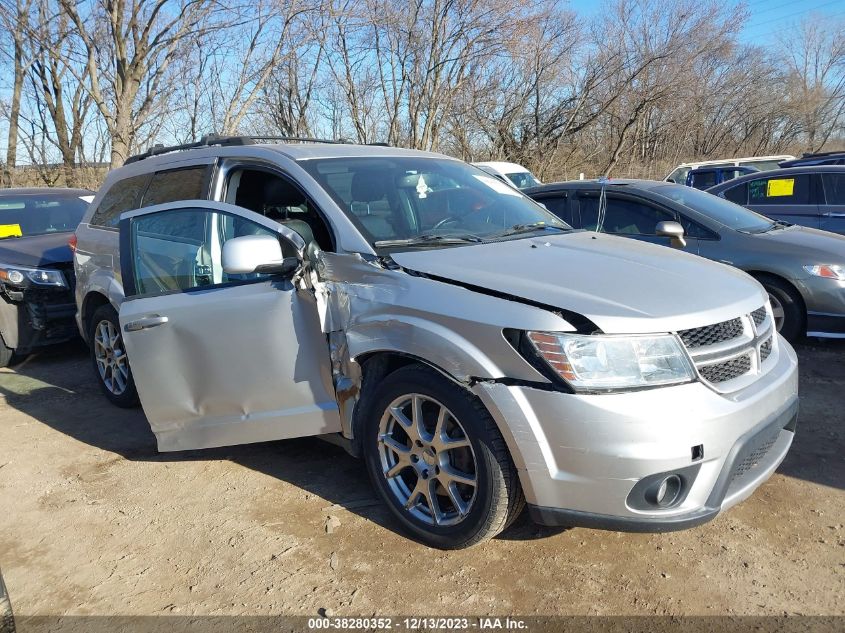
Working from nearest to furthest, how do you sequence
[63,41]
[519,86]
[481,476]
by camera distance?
[481,476] < [63,41] < [519,86]

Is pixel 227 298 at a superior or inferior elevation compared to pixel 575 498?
superior

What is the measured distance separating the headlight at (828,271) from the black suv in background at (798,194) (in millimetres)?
2614

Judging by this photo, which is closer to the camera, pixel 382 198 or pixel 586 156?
pixel 382 198

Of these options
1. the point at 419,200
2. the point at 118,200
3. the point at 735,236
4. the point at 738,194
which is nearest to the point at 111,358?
the point at 118,200

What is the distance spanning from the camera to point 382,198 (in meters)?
3.65

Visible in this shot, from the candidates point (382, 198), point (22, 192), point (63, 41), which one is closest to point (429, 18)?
point (63, 41)

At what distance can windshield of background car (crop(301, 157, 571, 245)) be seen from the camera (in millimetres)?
3479

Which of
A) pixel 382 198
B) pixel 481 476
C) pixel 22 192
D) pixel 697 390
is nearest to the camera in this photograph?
pixel 697 390

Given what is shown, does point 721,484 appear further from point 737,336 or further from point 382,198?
point 382,198

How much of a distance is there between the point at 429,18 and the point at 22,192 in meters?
15.7

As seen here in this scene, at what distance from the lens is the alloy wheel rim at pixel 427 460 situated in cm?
293

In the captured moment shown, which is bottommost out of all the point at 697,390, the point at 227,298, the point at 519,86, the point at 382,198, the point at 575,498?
the point at 575,498

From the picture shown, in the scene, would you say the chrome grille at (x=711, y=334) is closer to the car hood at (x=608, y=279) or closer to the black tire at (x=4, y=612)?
the car hood at (x=608, y=279)

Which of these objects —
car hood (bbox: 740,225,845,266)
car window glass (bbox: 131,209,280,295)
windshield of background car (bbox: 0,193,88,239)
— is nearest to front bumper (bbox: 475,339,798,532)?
car window glass (bbox: 131,209,280,295)
